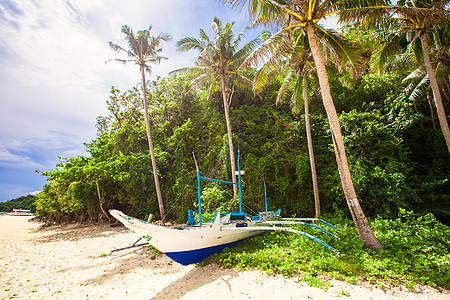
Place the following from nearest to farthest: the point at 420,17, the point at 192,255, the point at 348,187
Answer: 1. the point at 348,187
2. the point at 192,255
3. the point at 420,17

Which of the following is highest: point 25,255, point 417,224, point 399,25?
point 399,25

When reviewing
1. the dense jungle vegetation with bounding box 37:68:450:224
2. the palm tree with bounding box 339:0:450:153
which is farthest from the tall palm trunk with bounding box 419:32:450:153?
the dense jungle vegetation with bounding box 37:68:450:224

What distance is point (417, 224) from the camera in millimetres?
6137

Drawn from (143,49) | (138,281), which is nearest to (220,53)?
(143,49)

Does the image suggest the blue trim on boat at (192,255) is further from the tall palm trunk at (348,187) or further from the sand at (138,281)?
the tall palm trunk at (348,187)

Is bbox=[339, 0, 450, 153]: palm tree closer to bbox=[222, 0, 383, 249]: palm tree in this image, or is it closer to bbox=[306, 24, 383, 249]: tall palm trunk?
bbox=[222, 0, 383, 249]: palm tree

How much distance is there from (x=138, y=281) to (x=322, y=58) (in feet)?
27.8

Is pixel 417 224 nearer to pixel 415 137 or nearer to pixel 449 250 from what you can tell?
pixel 449 250

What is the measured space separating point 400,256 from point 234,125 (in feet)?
35.8

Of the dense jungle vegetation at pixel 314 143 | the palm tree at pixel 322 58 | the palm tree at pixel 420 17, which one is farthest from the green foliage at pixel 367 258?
the palm tree at pixel 420 17

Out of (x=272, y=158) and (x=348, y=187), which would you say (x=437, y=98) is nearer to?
(x=348, y=187)

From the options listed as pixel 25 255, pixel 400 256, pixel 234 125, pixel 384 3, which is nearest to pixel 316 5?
pixel 384 3

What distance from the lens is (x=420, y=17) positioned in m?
7.62

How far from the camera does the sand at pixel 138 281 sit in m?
3.94
